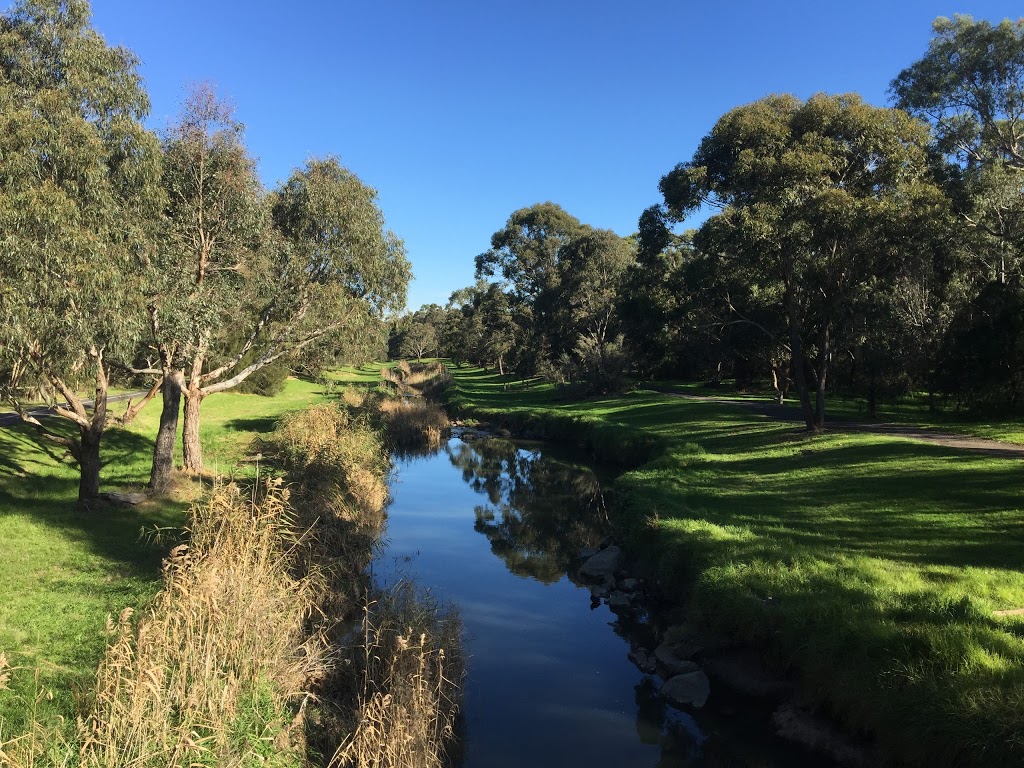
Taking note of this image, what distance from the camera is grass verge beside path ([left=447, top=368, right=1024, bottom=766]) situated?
22.9ft

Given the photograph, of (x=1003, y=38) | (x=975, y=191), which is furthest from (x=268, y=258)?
(x=1003, y=38)

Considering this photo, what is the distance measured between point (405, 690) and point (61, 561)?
8.49 metres

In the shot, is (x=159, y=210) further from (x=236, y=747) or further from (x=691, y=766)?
(x=691, y=766)

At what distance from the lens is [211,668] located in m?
6.66

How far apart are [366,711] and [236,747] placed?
1500mm

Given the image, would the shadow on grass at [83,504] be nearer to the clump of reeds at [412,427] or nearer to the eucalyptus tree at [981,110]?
the clump of reeds at [412,427]

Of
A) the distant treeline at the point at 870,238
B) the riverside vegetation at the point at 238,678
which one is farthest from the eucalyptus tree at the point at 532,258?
the riverside vegetation at the point at 238,678

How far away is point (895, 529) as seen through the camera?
12.5 meters

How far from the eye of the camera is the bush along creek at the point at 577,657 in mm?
8664

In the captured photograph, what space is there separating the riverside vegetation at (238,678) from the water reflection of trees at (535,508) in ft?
24.5

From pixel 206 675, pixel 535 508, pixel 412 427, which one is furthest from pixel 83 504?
pixel 412 427

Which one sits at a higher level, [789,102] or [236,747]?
[789,102]

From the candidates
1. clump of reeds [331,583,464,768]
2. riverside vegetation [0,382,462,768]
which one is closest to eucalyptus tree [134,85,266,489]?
riverside vegetation [0,382,462,768]

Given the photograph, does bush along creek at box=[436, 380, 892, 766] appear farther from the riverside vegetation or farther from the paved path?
the paved path
